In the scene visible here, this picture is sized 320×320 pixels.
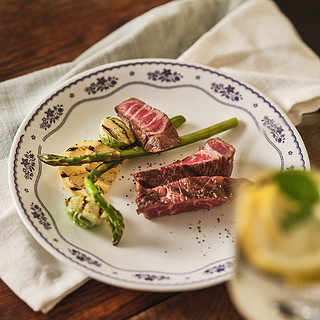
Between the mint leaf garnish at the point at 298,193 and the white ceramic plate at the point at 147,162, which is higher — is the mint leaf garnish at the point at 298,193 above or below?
above

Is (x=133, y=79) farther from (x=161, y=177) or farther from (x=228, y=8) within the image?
(x=228, y=8)

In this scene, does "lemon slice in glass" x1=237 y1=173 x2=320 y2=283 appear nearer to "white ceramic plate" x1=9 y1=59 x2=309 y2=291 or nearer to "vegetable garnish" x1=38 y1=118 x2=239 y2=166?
"white ceramic plate" x1=9 y1=59 x2=309 y2=291

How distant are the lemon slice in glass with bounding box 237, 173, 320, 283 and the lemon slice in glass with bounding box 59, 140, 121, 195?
1.95 meters

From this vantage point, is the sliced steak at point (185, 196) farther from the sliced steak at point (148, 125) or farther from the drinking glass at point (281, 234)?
the drinking glass at point (281, 234)

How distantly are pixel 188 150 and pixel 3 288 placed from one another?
1526 millimetres

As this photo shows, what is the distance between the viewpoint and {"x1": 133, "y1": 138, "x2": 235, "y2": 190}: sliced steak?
287cm

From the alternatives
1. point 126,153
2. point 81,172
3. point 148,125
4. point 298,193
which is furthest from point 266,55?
point 298,193

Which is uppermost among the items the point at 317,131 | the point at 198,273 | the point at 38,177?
the point at 38,177

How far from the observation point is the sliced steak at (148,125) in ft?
10.0

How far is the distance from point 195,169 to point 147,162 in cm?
39

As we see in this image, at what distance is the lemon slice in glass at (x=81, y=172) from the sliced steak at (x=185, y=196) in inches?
13.5

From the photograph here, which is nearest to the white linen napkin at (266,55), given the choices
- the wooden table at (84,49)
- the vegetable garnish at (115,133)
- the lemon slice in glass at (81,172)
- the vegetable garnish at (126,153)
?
the wooden table at (84,49)

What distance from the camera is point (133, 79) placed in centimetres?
355

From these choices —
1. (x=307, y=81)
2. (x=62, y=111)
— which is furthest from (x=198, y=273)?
(x=307, y=81)
